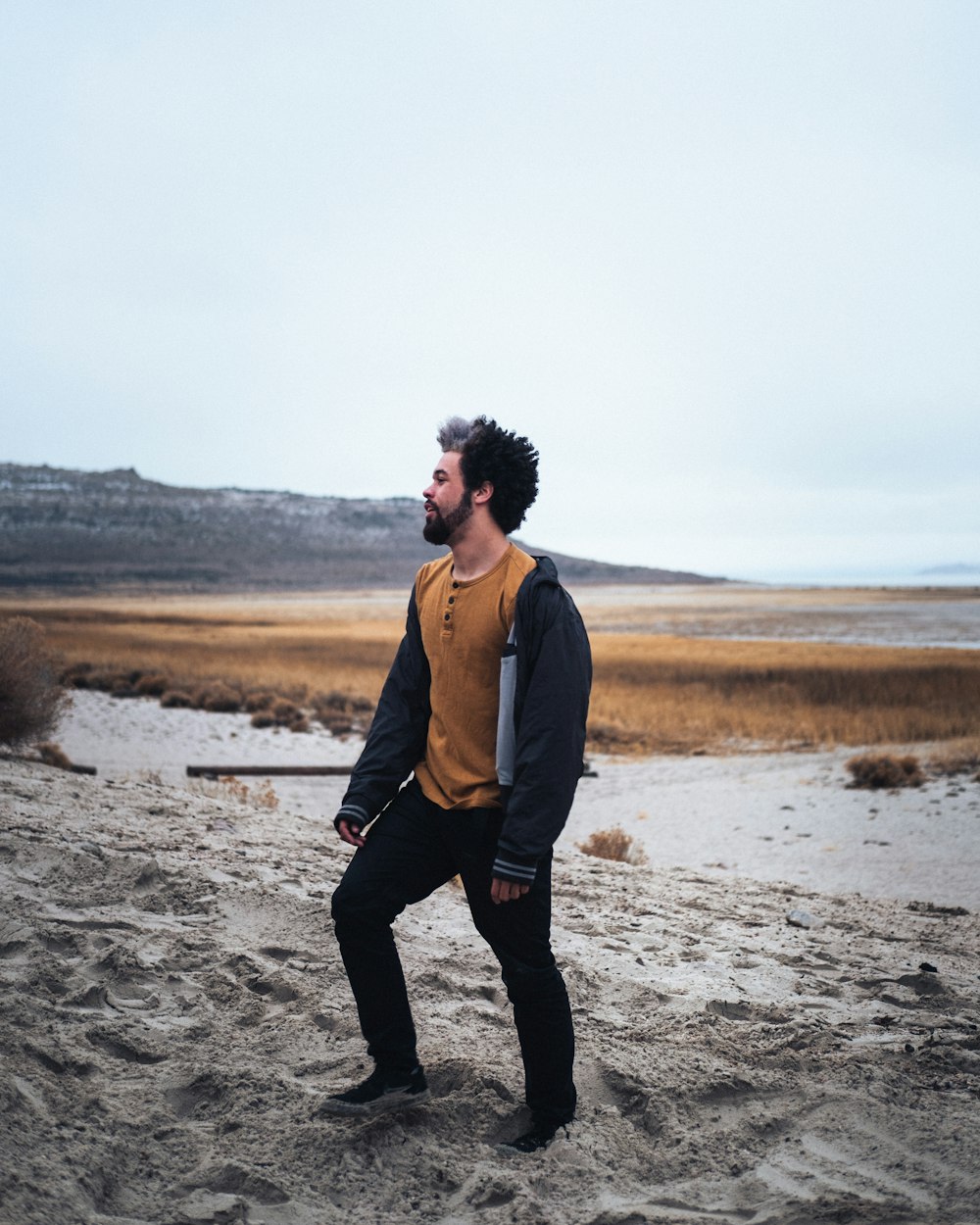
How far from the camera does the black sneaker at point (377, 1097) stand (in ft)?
9.85

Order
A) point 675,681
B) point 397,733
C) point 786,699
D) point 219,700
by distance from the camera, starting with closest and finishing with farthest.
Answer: point 397,733, point 219,700, point 786,699, point 675,681

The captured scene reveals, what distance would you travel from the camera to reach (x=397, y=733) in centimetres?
314

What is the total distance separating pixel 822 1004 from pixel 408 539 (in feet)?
416

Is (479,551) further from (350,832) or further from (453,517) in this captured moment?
(350,832)

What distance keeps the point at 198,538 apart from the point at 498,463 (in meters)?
105

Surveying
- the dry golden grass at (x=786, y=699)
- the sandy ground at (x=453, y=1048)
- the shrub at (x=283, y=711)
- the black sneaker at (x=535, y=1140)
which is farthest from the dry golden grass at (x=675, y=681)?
the black sneaker at (x=535, y=1140)

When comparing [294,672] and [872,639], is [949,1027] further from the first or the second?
[872,639]

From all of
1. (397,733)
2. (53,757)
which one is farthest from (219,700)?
(397,733)

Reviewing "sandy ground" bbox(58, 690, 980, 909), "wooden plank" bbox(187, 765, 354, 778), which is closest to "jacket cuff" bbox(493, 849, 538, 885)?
"sandy ground" bbox(58, 690, 980, 909)

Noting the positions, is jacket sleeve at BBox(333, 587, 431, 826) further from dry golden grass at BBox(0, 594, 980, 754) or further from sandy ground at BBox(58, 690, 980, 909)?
dry golden grass at BBox(0, 594, 980, 754)

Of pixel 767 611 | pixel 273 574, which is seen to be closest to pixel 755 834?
pixel 767 611

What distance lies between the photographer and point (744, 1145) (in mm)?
3035

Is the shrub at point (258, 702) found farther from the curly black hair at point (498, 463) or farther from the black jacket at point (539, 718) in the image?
the black jacket at point (539, 718)

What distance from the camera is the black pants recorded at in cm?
288
